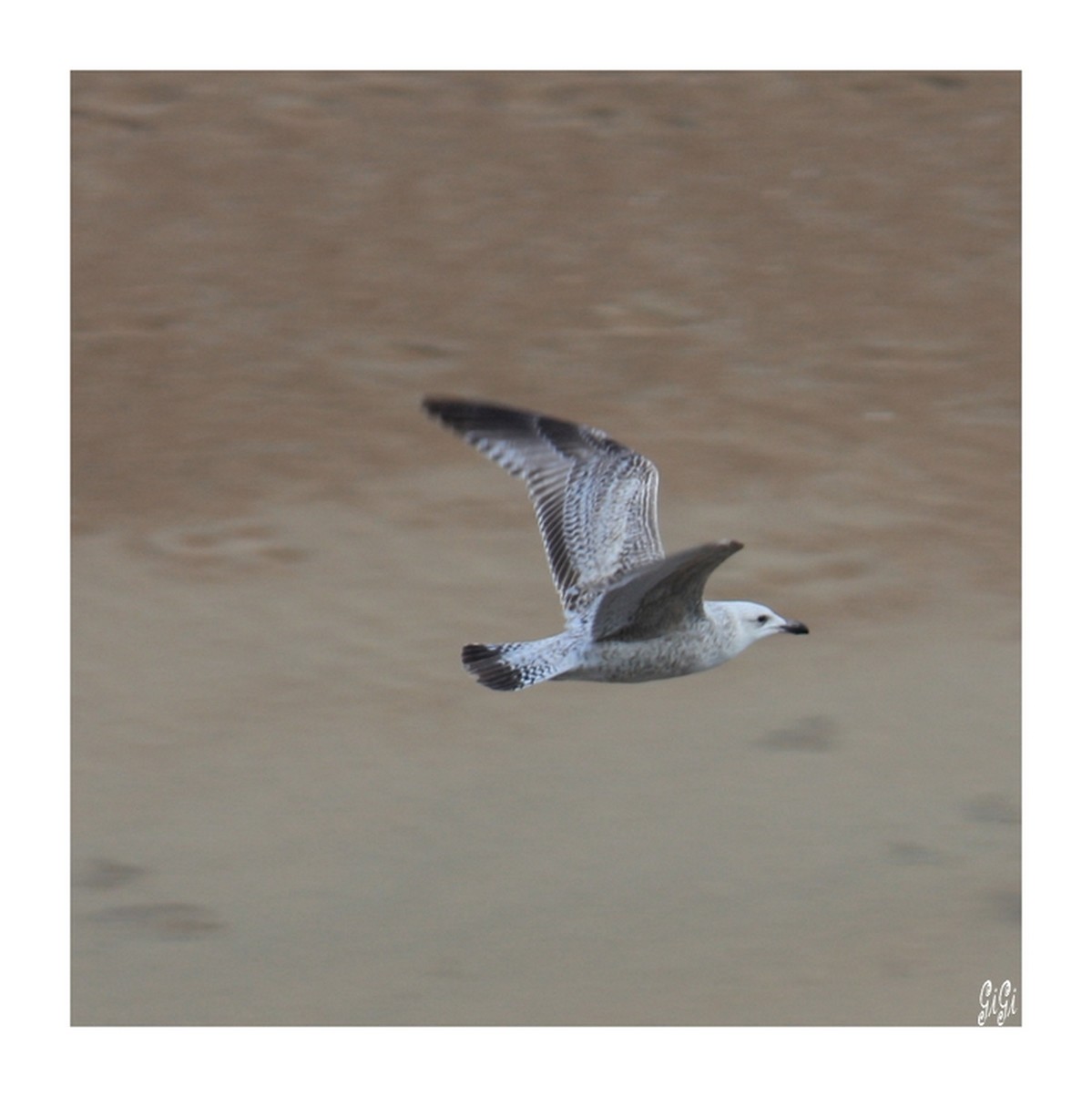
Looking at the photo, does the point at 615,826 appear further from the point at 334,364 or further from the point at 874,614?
the point at 334,364

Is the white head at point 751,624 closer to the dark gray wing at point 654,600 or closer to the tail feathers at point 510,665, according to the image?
the dark gray wing at point 654,600

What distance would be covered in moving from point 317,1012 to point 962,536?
415 cm

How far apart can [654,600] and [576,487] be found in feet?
3.57

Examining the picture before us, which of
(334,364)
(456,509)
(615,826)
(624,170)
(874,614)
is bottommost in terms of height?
(615,826)

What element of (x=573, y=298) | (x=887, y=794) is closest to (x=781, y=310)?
(x=573, y=298)

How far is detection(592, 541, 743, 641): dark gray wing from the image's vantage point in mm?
4949

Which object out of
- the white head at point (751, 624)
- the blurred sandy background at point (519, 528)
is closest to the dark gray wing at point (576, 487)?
the white head at point (751, 624)

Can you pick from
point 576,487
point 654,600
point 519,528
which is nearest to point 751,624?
point 654,600

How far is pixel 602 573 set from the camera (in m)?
5.99

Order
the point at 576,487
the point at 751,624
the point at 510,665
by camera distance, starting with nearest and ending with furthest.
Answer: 1. the point at 510,665
2. the point at 751,624
3. the point at 576,487

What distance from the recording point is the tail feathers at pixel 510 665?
5418 millimetres

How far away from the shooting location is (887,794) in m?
7.02

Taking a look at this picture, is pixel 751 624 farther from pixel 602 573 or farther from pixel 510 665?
pixel 510 665

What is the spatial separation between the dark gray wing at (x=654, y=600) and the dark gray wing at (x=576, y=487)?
486 millimetres
